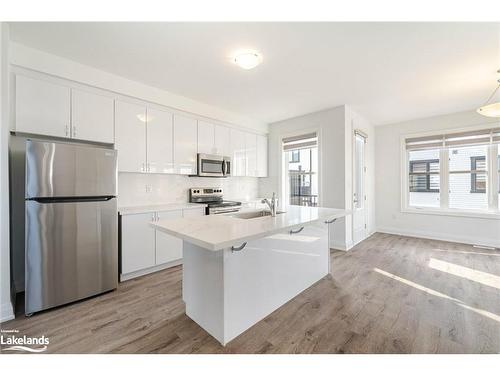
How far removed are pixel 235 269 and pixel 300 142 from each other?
11.5 feet

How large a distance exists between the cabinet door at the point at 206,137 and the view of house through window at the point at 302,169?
1695 mm

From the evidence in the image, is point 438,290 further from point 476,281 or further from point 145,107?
point 145,107

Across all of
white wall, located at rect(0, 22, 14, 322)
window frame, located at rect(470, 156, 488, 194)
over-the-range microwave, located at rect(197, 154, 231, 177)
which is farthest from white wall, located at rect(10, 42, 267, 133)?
window frame, located at rect(470, 156, 488, 194)

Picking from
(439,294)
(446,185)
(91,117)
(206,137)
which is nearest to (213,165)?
(206,137)

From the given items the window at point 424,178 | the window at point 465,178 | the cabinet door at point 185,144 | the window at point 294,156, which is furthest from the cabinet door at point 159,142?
the window at point 465,178

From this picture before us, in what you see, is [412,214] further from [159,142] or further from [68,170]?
[68,170]

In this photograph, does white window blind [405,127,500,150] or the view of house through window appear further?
the view of house through window

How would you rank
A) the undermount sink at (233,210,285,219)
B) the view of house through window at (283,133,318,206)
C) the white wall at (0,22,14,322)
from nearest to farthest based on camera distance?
the white wall at (0,22,14,322)
the undermount sink at (233,210,285,219)
the view of house through window at (283,133,318,206)

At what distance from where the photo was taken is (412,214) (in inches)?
195

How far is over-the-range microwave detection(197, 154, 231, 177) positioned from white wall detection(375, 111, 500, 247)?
3775 millimetres

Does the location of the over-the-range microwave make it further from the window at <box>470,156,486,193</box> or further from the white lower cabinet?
Result: the window at <box>470,156,486,193</box>

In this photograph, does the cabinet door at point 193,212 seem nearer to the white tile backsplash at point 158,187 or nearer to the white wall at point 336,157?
the white tile backsplash at point 158,187

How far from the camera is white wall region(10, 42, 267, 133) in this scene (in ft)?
7.20
